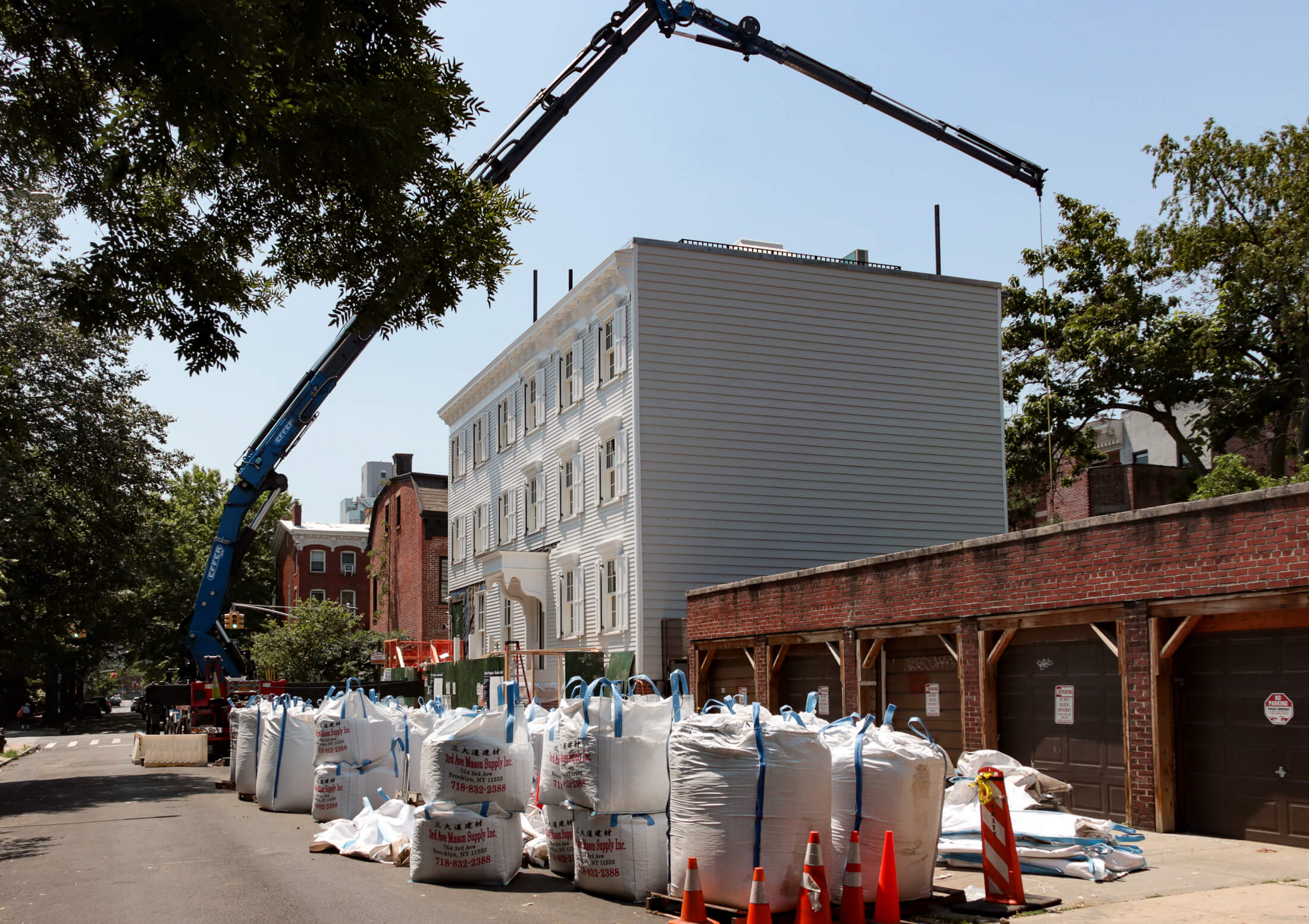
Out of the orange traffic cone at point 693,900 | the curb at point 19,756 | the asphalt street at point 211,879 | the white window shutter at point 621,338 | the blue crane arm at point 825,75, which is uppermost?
the blue crane arm at point 825,75

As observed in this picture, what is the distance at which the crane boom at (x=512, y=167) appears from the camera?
80.7 ft

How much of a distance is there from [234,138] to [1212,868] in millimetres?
9468

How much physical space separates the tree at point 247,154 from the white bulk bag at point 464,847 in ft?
14.5

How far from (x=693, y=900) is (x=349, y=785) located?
7.35m

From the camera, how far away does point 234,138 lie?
6.43 metres

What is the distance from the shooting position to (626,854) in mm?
9297

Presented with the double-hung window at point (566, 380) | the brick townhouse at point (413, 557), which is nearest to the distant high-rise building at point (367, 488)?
the brick townhouse at point (413, 557)

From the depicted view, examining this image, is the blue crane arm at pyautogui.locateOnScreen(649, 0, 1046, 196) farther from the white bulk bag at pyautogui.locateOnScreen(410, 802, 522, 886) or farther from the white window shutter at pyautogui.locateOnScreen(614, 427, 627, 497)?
the white bulk bag at pyautogui.locateOnScreen(410, 802, 522, 886)

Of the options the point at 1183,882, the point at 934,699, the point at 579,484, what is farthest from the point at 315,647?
the point at 1183,882

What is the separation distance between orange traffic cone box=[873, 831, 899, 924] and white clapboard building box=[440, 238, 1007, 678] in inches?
619

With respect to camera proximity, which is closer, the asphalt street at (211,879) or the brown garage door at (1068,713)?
the asphalt street at (211,879)

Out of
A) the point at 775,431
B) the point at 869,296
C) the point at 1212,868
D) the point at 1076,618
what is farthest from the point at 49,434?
the point at 1212,868

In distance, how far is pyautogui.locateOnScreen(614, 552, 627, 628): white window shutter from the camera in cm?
2461

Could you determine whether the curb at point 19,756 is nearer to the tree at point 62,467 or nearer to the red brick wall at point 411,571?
the tree at point 62,467
